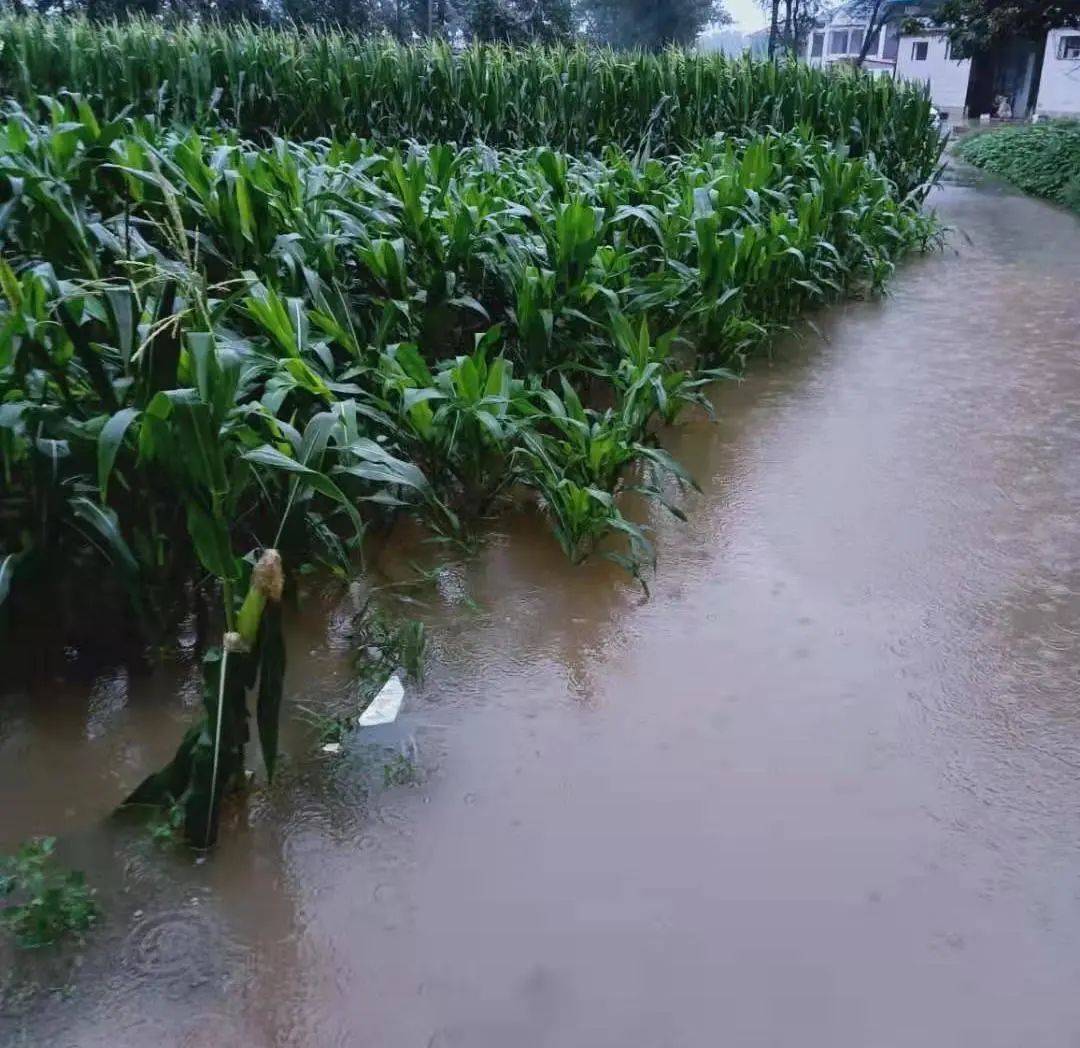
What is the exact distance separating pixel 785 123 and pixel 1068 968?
830cm

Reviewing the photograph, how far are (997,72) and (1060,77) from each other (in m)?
3.22

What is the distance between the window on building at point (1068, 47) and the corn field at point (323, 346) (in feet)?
60.1

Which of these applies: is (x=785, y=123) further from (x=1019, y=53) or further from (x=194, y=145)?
(x=1019, y=53)

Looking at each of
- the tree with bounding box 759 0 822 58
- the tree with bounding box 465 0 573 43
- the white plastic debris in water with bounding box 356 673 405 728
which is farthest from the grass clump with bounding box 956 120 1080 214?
the tree with bounding box 759 0 822 58

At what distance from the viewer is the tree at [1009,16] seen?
1287 cm

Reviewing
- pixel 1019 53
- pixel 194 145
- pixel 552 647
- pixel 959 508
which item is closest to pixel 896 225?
pixel 959 508

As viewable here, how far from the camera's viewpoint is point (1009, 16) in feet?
42.6

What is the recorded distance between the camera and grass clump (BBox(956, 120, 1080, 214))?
36.7 ft

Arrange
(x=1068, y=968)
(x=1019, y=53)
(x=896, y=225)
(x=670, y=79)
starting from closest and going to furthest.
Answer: (x=1068, y=968)
(x=896, y=225)
(x=670, y=79)
(x=1019, y=53)

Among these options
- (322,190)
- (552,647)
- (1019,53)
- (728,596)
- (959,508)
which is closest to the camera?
(552,647)

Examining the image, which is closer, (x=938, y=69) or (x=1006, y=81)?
(x=1006, y=81)

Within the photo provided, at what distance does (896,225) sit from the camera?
6.90 meters

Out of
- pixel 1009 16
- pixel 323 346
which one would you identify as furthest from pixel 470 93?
pixel 1009 16

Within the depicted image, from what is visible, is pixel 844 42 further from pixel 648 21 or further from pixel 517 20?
pixel 517 20
